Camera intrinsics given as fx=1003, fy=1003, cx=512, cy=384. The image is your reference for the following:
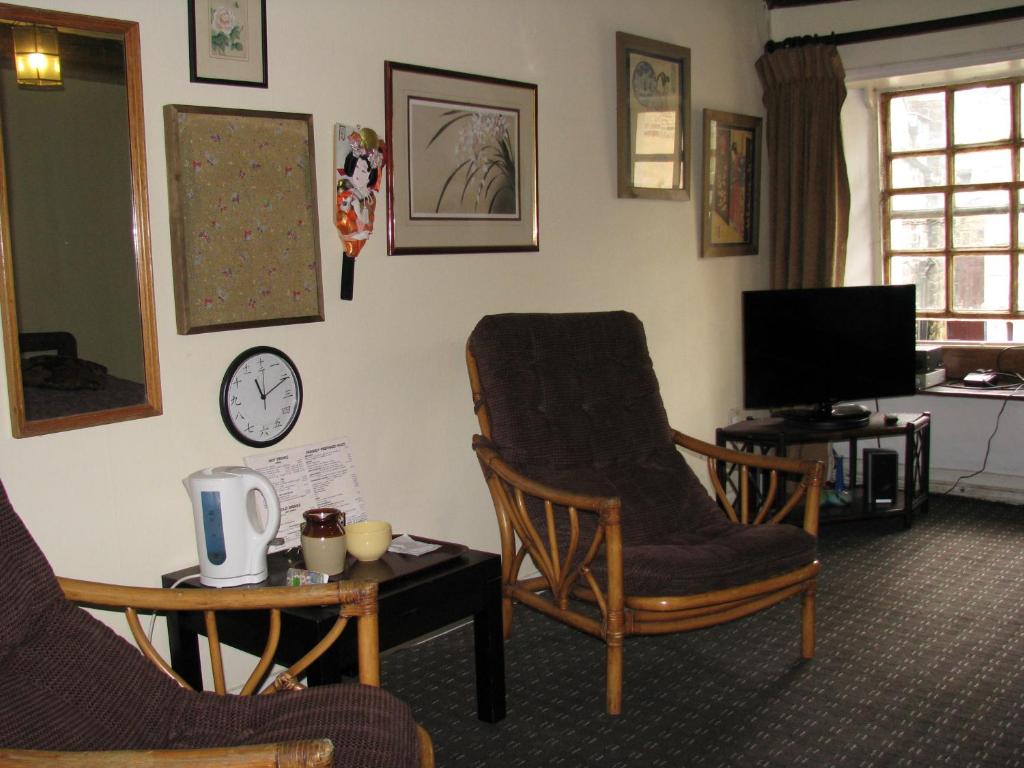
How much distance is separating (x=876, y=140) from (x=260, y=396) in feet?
11.4

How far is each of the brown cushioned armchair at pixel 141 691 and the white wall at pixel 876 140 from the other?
141 inches

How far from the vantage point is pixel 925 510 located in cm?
437

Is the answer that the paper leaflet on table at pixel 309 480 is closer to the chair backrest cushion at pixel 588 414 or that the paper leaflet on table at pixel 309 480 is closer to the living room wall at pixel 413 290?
the living room wall at pixel 413 290

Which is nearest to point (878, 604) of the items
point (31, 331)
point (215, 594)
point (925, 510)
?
point (925, 510)

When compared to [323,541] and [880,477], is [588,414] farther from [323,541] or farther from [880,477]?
[880,477]

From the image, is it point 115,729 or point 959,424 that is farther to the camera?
point 959,424

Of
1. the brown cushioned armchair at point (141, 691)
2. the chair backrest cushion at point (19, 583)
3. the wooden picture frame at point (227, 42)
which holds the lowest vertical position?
the brown cushioned armchair at point (141, 691)

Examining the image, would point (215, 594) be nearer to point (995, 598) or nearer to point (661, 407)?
point (661, 407)

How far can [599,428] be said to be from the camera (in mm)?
3115

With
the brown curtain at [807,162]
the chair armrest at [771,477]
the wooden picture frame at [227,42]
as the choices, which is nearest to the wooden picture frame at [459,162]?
the wooden picture frame at [227,42]

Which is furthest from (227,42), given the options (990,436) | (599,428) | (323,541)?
(990,436)

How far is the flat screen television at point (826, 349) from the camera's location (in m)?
3.97

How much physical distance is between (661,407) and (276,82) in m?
1.57

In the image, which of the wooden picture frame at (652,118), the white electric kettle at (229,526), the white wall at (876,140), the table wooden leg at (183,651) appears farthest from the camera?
the white wall at (876,140)
